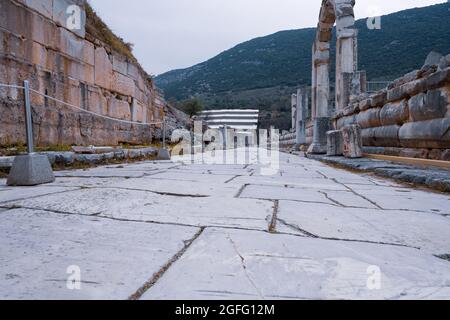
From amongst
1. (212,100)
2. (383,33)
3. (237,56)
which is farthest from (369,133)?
(237,56)

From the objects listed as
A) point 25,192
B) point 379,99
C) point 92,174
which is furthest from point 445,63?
point 25,192

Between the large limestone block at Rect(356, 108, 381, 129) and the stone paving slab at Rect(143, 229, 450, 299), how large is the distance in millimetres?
5184

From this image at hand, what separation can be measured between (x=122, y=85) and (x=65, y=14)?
7.28 ft

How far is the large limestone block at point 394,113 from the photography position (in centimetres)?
466

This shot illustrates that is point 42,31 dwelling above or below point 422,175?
above

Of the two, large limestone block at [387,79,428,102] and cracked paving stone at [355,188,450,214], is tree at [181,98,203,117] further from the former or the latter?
cracked paving stone at [355,188,450,214]

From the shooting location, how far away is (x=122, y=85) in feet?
23.9

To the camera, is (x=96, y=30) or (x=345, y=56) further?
(x=345, y=56)

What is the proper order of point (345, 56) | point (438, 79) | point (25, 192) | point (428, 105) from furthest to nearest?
1. point (345, 56)
2. point (428, 105)
3. point (438, 79)
4. point (25, 192)

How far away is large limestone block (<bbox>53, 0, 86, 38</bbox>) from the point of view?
196 inches

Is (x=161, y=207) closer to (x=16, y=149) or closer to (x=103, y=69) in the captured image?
(x=16, y=149)

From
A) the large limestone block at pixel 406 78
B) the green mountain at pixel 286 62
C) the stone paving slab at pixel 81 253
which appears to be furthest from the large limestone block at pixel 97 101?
the green mountain at pixel 286 62

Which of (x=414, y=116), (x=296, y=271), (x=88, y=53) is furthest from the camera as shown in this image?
(x=88, y=53)

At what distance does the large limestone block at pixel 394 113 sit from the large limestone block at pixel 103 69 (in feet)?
18.4
